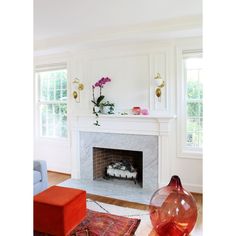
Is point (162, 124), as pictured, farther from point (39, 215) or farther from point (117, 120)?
point (39, 215)

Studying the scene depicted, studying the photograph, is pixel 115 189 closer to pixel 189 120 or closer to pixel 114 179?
pixel 114 179

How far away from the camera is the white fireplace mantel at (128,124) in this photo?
360 centimetres

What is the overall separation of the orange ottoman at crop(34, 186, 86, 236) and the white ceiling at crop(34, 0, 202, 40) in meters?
2.24

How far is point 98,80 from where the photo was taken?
13.8ft

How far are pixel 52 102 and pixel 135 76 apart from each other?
204cm

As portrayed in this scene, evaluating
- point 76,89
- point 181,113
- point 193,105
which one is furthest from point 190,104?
point 76,89

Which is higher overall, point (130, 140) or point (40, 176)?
point (130, 140)

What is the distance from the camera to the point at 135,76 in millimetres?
3910

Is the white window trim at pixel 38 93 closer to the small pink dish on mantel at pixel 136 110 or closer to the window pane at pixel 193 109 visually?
the small pink dish on mantel at pixel 136 110

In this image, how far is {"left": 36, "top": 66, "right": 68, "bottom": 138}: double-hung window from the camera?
4.77 meters

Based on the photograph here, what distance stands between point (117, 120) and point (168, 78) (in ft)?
3.68
